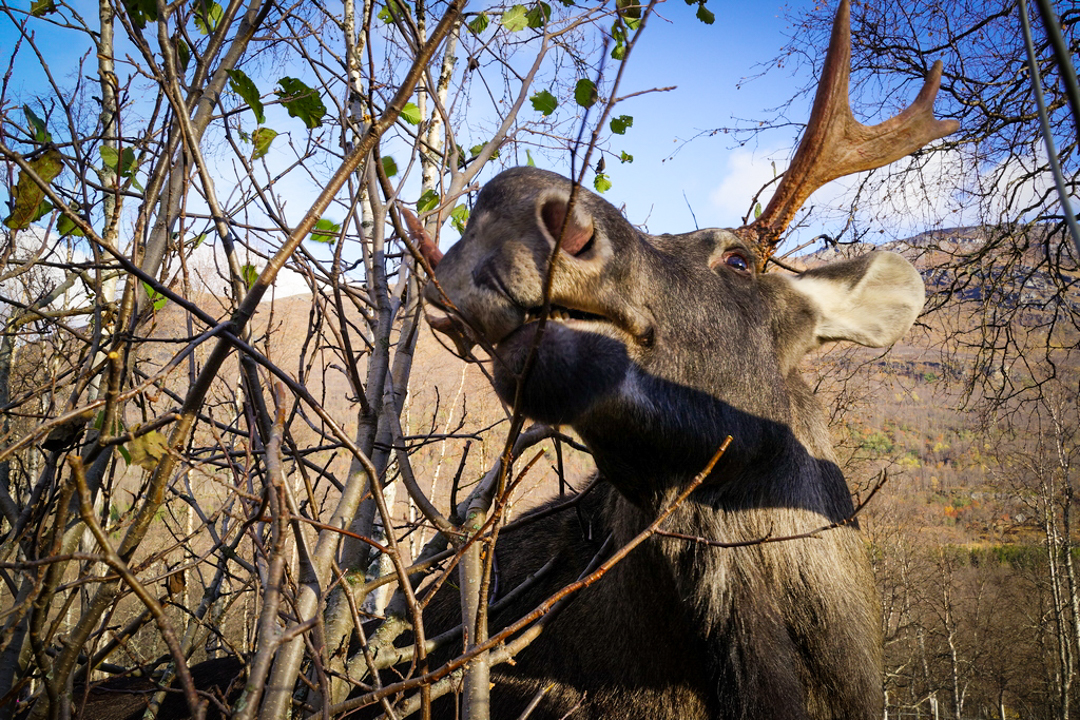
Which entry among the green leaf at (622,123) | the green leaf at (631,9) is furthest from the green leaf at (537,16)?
the green leaf at (622,123)

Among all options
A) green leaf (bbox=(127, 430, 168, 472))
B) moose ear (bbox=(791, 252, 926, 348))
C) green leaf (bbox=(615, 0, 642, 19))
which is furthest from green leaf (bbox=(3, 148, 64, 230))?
moose ear (bbox=(791, 252, 926, 348))

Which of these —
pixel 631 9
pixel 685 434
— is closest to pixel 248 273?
pixel 685 434

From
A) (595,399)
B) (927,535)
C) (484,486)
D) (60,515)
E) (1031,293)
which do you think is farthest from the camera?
(927,535)

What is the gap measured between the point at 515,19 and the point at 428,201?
98 centimetres

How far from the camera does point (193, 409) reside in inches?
71.0

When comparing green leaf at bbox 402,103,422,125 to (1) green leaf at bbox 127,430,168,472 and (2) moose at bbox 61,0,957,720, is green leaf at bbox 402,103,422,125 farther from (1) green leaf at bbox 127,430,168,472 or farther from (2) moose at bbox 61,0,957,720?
(1) green leaf at bbox 127,430,168,472

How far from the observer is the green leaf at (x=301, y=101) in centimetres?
235

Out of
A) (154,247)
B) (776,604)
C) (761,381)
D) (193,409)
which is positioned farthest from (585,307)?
(154,247)

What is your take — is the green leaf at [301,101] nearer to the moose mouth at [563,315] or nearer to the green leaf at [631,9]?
the moose mouth at [563,315]

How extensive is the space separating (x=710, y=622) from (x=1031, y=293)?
33.4ft

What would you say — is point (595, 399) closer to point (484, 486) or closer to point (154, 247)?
point (484, 486)

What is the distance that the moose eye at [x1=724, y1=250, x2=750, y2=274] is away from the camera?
281 cm

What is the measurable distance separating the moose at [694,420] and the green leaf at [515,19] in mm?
1323

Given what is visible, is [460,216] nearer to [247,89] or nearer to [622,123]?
[622,123]
